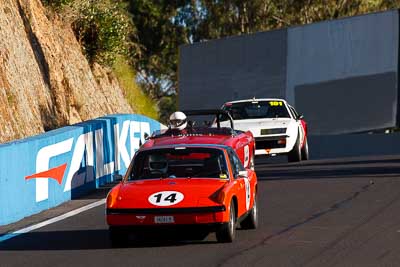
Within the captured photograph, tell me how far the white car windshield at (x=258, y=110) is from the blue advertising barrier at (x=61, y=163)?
284 cm

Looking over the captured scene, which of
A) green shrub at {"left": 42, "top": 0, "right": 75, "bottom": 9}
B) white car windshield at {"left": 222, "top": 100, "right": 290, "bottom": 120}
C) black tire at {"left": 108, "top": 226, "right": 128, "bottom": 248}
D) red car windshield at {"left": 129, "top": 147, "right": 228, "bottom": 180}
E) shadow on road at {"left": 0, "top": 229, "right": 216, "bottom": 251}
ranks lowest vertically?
white car windshield at {"left": 222, "top": 100, "right": 290, "bottom": 120}

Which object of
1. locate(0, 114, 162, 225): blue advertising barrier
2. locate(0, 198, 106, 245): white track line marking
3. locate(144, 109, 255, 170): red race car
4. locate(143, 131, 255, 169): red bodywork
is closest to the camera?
locate(143, 131, 255, 169): red bodywork

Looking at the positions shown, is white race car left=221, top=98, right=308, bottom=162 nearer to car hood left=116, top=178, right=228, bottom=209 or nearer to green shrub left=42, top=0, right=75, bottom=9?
green shrub left=42, top=0, right=75, bottom=9

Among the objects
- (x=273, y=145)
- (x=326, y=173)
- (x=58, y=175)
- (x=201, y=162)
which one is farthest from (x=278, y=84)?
(x=201, y=162)

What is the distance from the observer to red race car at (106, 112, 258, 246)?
13.5 metres

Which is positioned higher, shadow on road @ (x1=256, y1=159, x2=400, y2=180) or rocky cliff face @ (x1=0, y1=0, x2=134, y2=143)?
rocky cliff face @ (x1=0, y1=0, x2=134, y2=143)

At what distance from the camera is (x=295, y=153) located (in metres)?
28.6

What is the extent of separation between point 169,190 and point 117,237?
2.56 ft

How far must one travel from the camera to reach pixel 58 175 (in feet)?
65.7

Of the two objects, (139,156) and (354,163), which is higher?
(139,156)

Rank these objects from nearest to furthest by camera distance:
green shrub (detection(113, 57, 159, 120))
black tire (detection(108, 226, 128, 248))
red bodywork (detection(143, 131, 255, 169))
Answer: black tire (detection(108, 226, 128, 248)) → red bodywork (detection(143, 131, 255, 169)) → green shrub (detection(113, 57, 159, 120))

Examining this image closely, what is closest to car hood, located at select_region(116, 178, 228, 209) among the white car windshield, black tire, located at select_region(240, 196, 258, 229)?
black tire, located at select_region(240, 196, 258, 229)

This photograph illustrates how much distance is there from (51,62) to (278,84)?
1713 centimetres

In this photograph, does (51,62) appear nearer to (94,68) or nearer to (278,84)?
(94,68)
